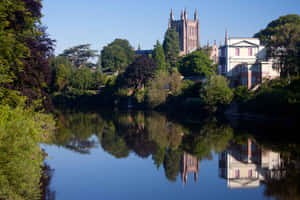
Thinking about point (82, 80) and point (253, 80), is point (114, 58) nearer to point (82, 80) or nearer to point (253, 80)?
point (82, 80)

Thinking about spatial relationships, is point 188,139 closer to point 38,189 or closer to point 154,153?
point 154,153

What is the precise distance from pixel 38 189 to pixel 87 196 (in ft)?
5.08

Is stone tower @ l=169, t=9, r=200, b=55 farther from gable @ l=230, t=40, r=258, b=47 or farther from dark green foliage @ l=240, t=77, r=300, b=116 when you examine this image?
dark green foliage @ l=240, t=77, r=300, b=116

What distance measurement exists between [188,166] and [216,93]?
31224 millimetres

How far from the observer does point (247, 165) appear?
52.2 feet

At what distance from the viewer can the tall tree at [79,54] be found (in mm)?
105750

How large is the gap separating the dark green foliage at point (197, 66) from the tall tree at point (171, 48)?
17.9 m

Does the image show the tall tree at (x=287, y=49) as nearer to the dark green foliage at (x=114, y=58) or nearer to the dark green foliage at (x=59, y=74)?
the dark green foliage at (x=59, y=74)

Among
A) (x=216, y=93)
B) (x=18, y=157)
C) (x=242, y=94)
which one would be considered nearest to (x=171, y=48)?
(x=216, y=93)

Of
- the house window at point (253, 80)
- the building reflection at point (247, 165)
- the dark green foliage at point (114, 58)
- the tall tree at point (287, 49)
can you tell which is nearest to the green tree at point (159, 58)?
the dark green foliage at point (114, 58)

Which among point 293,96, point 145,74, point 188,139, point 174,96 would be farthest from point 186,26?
point 188,139

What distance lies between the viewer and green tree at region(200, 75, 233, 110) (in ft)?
152

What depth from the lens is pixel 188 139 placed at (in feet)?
81.9

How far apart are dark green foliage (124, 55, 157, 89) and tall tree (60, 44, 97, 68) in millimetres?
36735
